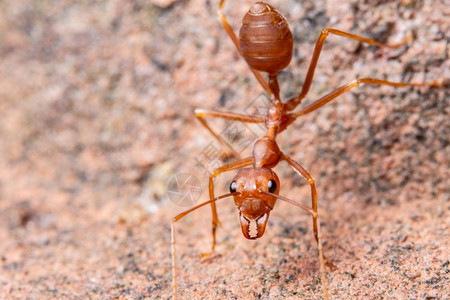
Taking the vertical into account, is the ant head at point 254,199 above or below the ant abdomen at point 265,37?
below

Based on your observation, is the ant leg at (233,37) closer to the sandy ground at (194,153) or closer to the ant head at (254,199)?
the sandy ground at (194,153)

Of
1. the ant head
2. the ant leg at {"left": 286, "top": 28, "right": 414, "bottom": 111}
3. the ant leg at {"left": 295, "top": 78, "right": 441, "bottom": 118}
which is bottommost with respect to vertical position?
the ant head

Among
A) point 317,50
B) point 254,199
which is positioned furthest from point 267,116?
point 254,199

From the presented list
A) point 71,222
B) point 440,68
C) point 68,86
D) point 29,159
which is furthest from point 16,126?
point 440,68

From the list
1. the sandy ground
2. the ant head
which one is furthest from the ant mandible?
the sandy ground

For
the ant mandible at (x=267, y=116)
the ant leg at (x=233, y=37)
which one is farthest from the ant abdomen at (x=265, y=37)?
the ant leg at (x=233, y=37)

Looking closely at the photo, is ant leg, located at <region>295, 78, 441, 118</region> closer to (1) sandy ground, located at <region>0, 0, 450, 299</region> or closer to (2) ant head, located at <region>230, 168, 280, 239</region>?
(1) sandy ground, located at <region>0, 0, 450, 299</region>

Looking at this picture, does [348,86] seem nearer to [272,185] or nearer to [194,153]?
[272,185]
